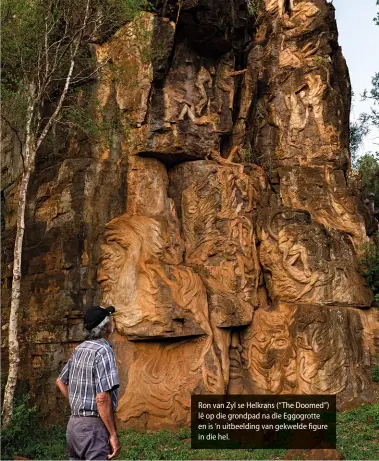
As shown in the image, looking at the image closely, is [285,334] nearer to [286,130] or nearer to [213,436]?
[213,436]

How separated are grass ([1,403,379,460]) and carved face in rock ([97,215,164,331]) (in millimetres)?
2316

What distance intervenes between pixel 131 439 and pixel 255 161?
8.22 metres

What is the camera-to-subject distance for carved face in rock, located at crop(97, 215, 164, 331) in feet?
38.3

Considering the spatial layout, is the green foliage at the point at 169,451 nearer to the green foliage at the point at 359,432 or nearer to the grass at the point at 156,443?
the grass at the point at 156,443

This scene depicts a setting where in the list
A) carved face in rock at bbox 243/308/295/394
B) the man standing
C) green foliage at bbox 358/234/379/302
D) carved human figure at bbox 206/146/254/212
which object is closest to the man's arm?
the man standing

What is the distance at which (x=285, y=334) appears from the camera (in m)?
12.8

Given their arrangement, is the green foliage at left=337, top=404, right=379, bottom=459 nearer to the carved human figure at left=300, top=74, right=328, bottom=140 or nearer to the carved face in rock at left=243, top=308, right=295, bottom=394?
the carved face in rock at left=243, top=308, right=295, bottom=394

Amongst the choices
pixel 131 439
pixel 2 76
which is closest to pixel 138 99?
pixel 2 76

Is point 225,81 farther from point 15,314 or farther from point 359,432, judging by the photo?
point 359,432

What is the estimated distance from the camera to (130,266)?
1198 centimetres

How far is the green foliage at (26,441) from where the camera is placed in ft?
29.5

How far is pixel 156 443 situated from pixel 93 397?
5693 millimetres

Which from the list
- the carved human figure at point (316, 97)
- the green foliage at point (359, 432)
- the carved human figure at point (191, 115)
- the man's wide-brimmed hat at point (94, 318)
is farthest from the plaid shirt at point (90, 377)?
the carved human figure at point (316, 97)

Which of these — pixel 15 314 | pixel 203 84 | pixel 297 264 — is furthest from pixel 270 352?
pixel 203 84
